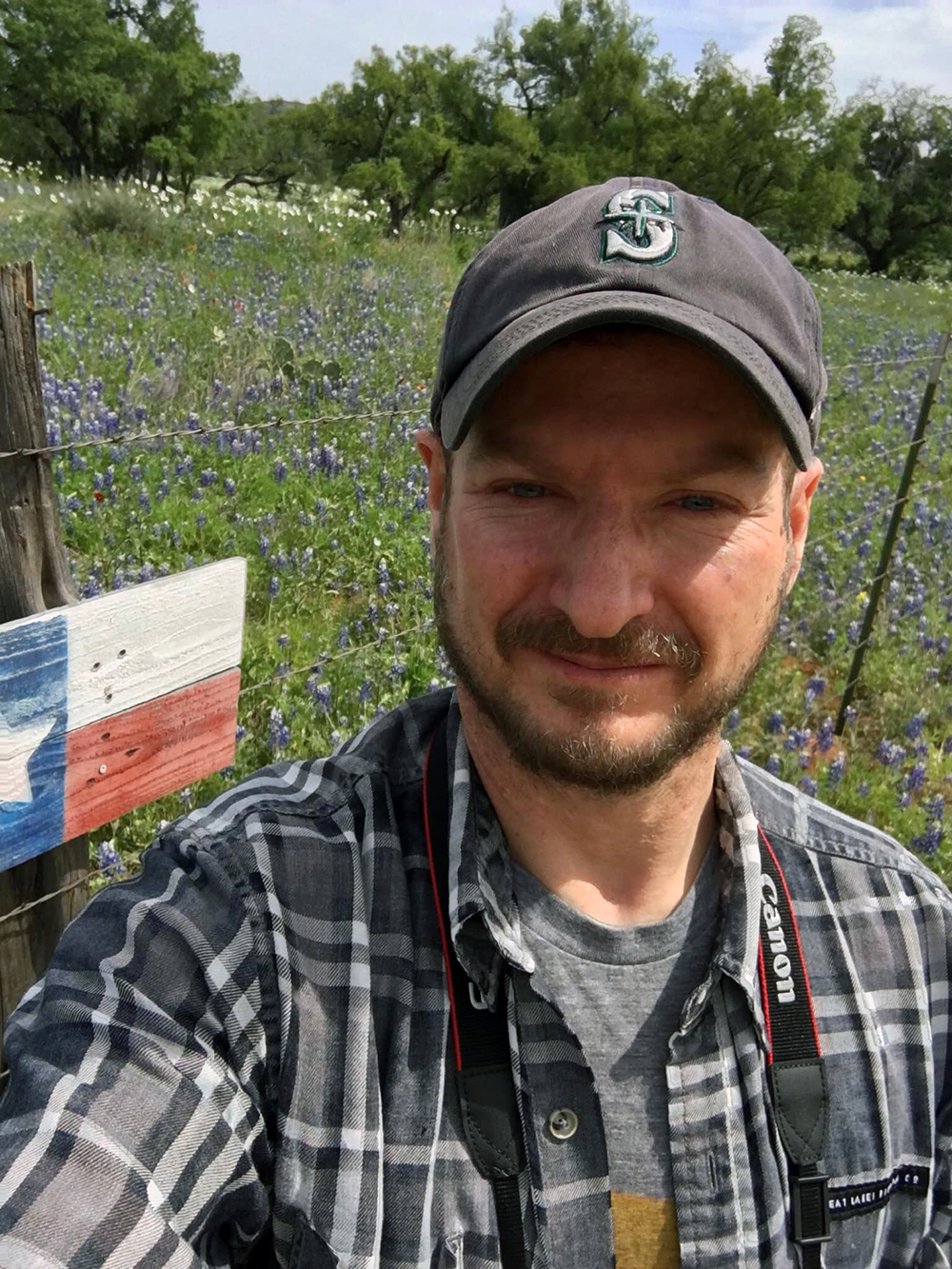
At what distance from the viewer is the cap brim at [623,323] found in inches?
49.4

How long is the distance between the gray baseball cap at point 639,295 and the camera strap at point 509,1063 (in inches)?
23.4

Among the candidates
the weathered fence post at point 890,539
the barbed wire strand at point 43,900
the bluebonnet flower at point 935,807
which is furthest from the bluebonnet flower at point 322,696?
the weathered fence post at point 890,539

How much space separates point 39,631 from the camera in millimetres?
1627

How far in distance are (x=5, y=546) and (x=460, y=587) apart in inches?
34.3

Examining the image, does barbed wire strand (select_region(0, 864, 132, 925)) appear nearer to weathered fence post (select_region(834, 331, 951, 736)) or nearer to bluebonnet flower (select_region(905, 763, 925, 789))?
bluebonnet flower (select_region(905, 763, 925, 789))

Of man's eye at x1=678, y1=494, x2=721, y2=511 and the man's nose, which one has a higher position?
man's eye at x1=678, y1=494, x2=721, y2=511

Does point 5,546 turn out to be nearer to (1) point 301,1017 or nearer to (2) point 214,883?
(2) point 214,883

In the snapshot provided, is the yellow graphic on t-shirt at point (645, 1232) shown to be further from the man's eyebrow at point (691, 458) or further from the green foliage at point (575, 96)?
the green foliage at point (575, 96)

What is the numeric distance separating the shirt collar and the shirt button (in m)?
0.16

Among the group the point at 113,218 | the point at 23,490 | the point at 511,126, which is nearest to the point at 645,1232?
the point at 23,490

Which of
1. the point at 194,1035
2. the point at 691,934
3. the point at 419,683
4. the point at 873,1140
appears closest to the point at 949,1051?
the point at 873,1140

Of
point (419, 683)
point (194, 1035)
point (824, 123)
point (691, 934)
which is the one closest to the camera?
point (194, 1035)

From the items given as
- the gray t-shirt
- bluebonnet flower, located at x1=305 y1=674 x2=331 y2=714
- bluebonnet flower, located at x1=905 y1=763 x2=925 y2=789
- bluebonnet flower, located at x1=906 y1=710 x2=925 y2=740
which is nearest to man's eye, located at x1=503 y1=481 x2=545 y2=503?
the gray t-shirt

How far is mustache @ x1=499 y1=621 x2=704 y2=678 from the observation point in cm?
130
